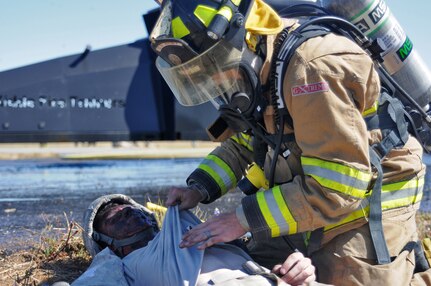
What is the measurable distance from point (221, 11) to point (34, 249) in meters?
2.08

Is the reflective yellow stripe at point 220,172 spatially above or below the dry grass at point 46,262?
above

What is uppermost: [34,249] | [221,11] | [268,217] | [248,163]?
[221,11]

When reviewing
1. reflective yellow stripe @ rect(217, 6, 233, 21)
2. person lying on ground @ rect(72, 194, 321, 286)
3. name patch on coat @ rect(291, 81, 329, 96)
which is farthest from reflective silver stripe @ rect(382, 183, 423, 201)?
reflective yellow stripe @ rect(217, 6, 233, 21)

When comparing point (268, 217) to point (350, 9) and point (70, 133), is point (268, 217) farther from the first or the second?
point (70, 133)

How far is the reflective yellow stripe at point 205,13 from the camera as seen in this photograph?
251cm

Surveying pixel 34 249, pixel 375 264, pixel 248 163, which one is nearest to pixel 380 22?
pixel 248 163

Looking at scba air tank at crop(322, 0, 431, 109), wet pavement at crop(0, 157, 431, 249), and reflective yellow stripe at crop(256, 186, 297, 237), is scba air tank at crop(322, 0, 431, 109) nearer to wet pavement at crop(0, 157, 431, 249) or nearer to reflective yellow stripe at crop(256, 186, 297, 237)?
reflective yellow stripe at crop(256, 186, 297, 237)

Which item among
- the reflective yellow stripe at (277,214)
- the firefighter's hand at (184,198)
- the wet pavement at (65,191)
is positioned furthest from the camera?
the wet pavement at (65,191)

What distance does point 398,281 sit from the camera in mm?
2566

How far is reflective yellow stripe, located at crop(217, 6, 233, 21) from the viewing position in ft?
8.17

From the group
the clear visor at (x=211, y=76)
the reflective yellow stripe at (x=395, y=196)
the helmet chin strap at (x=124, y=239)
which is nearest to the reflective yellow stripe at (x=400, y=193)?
the reflective yellow stripe at (x=395, y=196)

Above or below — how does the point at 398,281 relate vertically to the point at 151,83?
above

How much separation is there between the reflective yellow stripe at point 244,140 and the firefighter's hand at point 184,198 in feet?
1.24

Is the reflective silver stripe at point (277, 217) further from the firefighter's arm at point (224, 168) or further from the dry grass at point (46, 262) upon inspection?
the dry grass at point (46, 262)
